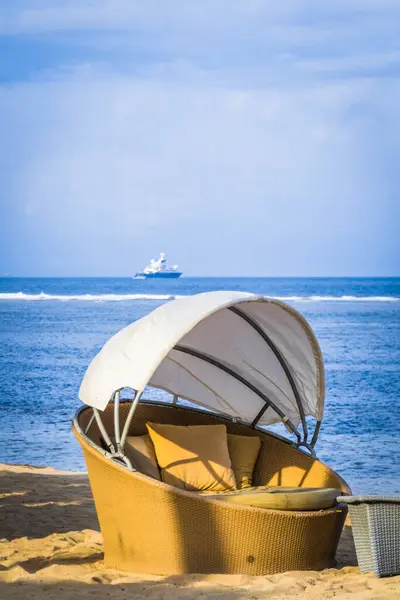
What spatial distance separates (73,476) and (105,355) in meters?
4.44

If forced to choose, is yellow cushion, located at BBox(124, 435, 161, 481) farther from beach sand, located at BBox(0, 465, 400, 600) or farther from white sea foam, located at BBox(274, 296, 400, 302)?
white sea foam, located at BBox(274, 296, 400, 302)

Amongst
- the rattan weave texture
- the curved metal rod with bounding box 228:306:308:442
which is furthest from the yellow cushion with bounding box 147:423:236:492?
the rattan weave texture

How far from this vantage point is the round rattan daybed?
20.4 feet

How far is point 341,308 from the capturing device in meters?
66.4

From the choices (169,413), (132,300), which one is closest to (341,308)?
(132,300)

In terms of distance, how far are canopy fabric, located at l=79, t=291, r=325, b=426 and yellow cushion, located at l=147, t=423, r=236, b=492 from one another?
48 cm

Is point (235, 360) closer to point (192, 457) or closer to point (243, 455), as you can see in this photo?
point (243, 455)

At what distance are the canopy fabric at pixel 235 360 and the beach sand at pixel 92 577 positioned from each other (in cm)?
128

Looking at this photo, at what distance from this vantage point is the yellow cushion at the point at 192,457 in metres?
7.69

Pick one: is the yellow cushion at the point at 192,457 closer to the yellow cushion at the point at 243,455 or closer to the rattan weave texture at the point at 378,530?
the yellow cushion at the point at 243,455

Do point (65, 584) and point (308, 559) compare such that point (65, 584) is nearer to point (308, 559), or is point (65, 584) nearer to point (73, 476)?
point (308, 559)

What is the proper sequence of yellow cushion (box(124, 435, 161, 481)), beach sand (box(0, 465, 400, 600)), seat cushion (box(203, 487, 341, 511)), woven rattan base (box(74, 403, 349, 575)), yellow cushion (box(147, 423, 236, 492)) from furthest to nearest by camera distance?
yellow cushion (box(147, 423, 236, 492)) → yellow cushion (box(124, 435, 161, 481)) → seat cushion (box(203, 487, 341, 511)) → woven rattan base (box(74, 403, 349, 575)) → beach sand (box(0, 465, 400, 600))

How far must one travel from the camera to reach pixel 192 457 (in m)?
7.80

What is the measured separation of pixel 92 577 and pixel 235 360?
2676mm
